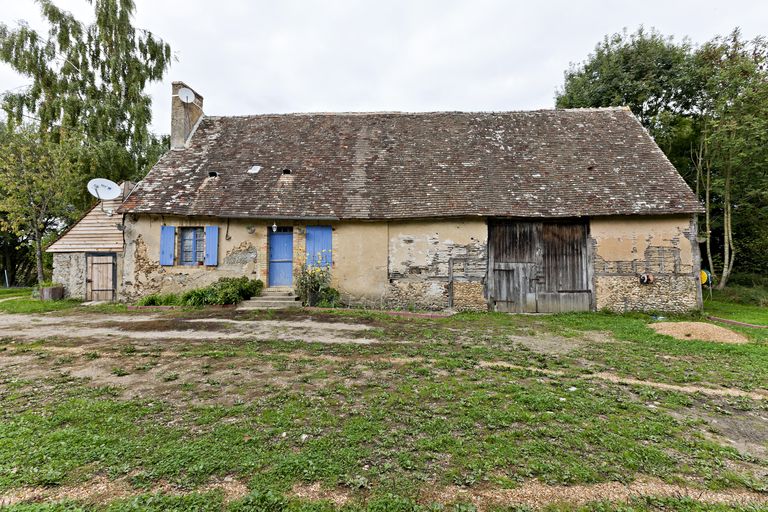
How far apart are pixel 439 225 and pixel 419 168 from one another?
246cm

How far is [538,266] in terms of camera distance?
1065 cm

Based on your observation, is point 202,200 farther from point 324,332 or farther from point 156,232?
point 324,332

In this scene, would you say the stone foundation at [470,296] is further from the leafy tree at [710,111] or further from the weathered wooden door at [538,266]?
the leafy tree at [710,111]

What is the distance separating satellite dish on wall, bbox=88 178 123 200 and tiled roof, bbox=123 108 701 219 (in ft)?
2.50

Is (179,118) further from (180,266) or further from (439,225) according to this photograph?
(439,225)

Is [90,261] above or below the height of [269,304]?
above

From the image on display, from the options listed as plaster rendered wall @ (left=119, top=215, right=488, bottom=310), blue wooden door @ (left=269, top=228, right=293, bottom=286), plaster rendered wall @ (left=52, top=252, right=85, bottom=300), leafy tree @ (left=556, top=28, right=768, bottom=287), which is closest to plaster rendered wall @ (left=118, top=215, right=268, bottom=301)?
plaster rendered wall @ (left=119, top=215, right=488, bottom=310)

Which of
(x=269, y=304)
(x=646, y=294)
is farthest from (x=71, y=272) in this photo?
(x=646, y=294)

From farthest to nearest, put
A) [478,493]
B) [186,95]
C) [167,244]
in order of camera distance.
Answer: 1. [186,95]
2. [167,244]
3. [478,493]

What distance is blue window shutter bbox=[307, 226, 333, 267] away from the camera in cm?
1098

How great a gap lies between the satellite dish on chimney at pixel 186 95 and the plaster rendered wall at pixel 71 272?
6678 millimetres

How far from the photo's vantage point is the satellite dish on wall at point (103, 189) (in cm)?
1116

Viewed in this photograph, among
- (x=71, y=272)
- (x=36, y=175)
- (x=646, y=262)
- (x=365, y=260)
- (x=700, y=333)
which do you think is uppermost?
(x=36, y=175)

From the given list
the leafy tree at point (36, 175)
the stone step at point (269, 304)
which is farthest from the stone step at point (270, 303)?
the leafy tree at point (36, 175)
